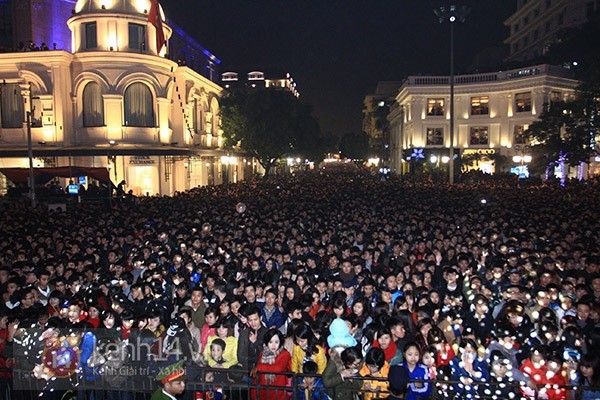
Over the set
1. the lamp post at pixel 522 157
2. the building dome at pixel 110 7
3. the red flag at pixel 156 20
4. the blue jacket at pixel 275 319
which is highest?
the building dome at pixel 110 7

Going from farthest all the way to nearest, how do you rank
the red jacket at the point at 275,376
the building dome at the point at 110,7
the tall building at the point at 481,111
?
the tall building at the point at 481,111 < the building dome at the point at 110,7 < the red jacket at the point at 275,376

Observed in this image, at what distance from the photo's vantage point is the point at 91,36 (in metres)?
33.9

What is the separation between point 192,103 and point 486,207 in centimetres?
2948

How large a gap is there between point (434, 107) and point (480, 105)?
4747 millimetres

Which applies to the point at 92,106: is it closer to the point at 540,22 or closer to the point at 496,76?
the point at 496,76

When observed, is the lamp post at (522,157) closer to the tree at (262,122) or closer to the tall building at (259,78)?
the tree at (262,122)

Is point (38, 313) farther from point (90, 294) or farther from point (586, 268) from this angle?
point (586, 268)

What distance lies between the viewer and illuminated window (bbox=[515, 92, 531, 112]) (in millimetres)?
49169

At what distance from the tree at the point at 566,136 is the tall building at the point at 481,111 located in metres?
16.1

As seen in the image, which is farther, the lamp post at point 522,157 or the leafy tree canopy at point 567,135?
the lamp post at point 522,157

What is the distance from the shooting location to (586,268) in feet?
32.6

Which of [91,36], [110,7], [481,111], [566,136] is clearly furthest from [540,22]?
[91,36]

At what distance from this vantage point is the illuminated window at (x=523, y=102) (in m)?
49.2

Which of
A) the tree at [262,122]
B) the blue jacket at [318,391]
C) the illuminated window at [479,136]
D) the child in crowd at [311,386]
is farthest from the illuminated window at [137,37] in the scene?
the illuminated window at [479,136]
